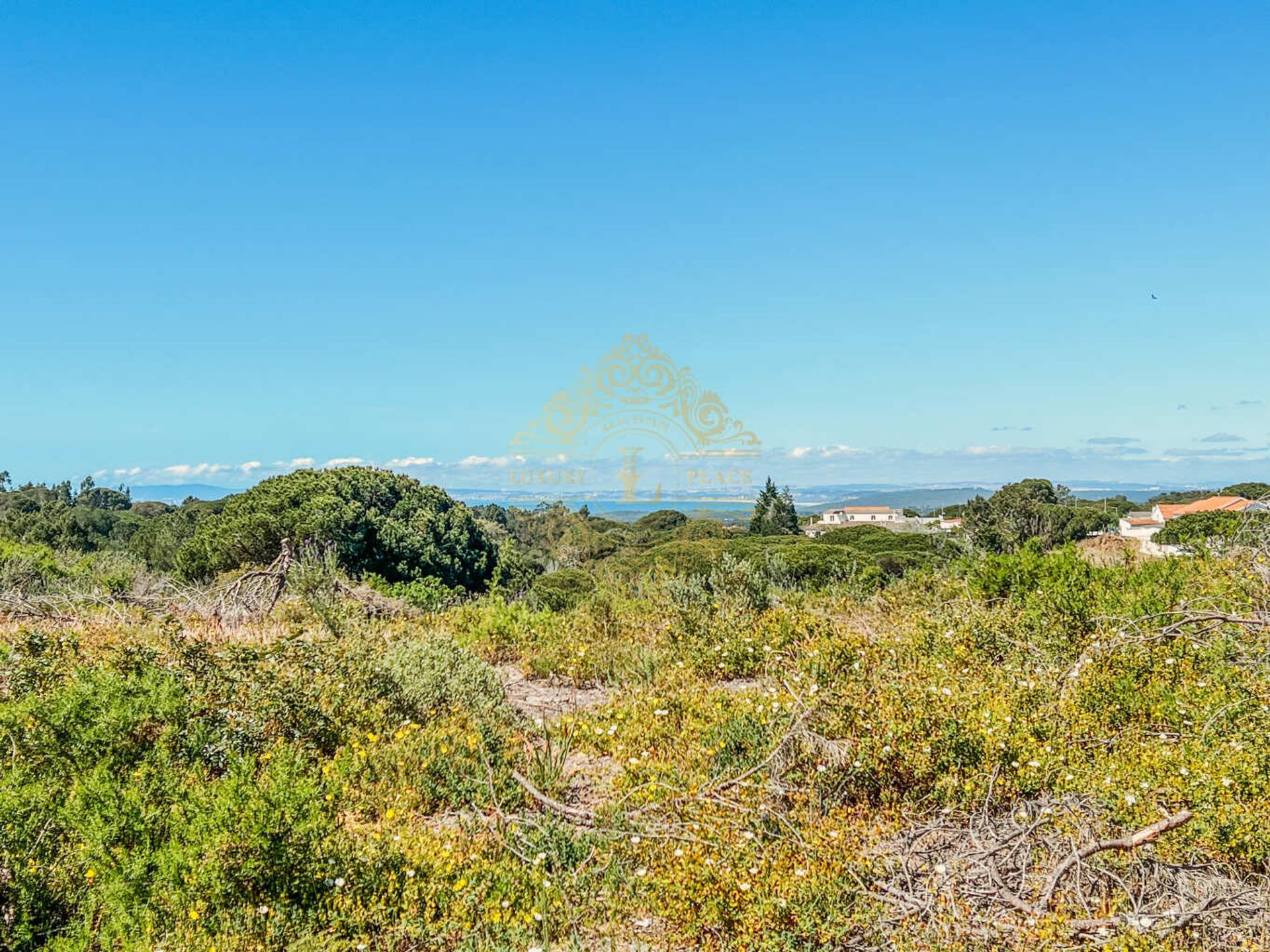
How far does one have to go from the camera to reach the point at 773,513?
45906 millimetres

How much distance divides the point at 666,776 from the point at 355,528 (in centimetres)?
1398

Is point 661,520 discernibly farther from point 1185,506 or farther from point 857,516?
point 857,516

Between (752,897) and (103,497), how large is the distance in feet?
208

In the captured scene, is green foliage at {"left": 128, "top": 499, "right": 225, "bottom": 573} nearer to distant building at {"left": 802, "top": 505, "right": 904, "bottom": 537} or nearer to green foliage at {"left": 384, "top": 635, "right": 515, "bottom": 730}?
green foliage at {"left": 384, "top": 635, "right": 515, "bottom": 730}

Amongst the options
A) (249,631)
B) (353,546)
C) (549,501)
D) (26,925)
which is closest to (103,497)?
(549,501)

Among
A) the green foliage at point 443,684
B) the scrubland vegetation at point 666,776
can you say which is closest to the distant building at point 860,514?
the scrubland vegetation at point 666,776

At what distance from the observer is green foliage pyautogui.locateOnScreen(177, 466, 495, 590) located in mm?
14547

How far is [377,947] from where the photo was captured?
2.50 m

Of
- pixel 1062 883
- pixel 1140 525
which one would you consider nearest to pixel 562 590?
pixel 1062 883

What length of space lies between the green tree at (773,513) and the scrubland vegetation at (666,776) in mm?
34585

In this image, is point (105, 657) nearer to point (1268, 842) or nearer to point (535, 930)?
point (535, 930)

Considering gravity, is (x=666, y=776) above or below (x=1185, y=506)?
above

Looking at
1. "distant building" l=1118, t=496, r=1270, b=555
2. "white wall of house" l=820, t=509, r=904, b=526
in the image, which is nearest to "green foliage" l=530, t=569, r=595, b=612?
"distant building" l=1118, t=496, r=1270, b=555

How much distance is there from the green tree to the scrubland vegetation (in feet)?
113
